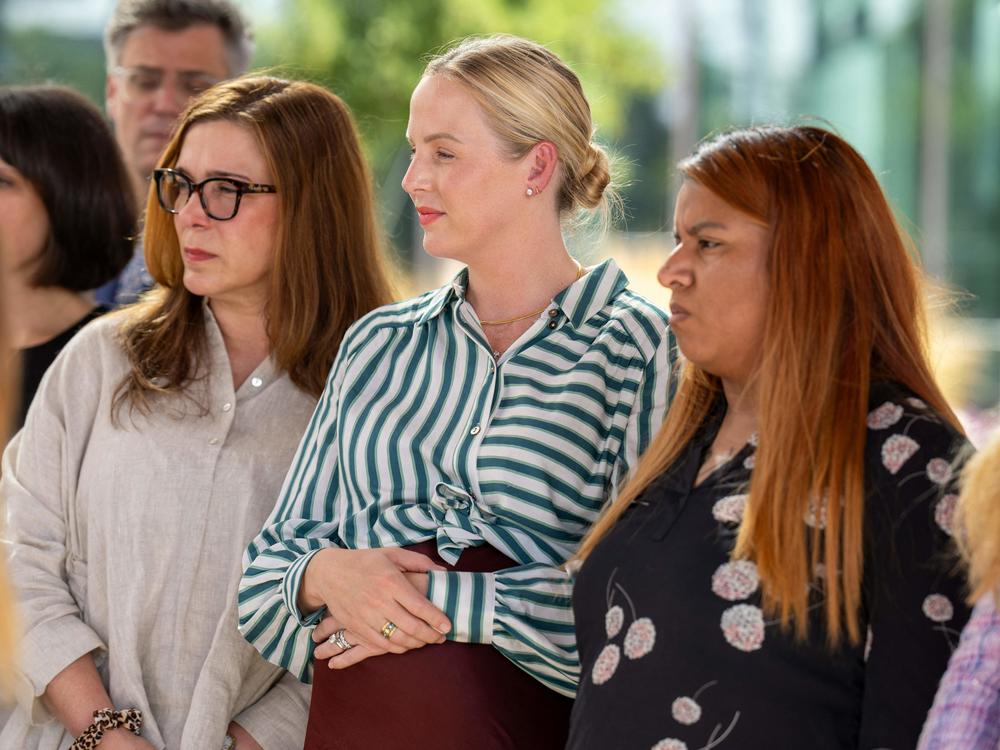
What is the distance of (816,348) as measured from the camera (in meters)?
1.97

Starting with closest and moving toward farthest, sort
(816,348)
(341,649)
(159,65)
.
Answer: (816,348), (341,649), (159,65)

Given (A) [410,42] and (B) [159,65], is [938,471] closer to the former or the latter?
(B) [159,65]

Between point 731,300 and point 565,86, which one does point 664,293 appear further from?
point 731,300

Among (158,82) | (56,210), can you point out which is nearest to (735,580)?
(56,210)

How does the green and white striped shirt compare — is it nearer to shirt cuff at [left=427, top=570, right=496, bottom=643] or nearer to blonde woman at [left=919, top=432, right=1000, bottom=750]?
shirt cuff at [left=427, top=570, right=496, bottom=643]

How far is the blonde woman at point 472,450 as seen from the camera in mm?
2248

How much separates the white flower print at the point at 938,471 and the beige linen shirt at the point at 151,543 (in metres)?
1.33

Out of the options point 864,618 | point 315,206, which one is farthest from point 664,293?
point 864,618

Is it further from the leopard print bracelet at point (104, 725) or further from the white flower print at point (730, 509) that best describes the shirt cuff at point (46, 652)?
the white flower print at point (730, 509)

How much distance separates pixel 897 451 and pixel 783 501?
16cm

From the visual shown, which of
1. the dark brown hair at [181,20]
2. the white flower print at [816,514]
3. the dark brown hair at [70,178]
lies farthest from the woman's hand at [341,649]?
the dark brown hair at [181,20]

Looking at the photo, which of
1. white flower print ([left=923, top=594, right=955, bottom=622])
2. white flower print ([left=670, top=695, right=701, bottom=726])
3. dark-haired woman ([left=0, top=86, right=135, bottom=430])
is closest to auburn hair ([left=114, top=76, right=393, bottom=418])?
dark-haired woman ([left=0, top=86, right=135, bottom=430])

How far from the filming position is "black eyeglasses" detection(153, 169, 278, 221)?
281cm

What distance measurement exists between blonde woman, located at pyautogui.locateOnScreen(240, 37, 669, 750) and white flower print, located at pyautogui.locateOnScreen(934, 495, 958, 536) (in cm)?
63
